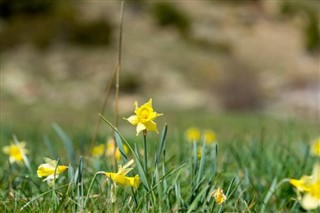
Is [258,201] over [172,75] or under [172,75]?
over

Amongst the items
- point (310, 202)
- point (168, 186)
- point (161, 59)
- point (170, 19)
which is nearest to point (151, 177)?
point (168, 186)

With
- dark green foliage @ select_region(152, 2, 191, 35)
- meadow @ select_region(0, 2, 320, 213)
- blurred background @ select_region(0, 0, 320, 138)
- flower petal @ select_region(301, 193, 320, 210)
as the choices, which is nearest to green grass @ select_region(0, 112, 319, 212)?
meadow @ select_region(0, 2, 320, 213)

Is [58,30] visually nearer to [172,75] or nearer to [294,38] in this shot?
[172,75]

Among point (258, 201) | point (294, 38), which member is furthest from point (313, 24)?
point (258, 201)

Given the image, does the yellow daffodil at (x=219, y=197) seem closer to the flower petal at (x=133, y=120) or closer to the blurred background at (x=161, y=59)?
the flower petal at (x=133, y=120)

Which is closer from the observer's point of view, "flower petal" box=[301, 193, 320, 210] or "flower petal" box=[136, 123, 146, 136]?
"flower petal" box=[301, 193, 320, 210]

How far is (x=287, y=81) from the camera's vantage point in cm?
1894

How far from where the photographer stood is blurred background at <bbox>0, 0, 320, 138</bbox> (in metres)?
16.4

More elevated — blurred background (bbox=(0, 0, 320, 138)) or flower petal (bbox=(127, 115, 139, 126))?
flower petal (bbox=(127, 115, 139, 126))

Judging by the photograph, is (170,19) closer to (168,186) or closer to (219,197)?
(168,186)

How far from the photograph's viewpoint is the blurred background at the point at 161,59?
1644cm

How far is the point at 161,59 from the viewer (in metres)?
19.8

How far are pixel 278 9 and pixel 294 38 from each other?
3.09m

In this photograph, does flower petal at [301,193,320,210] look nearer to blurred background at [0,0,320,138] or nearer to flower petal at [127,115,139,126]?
flower petal at [127,115,139,126]
